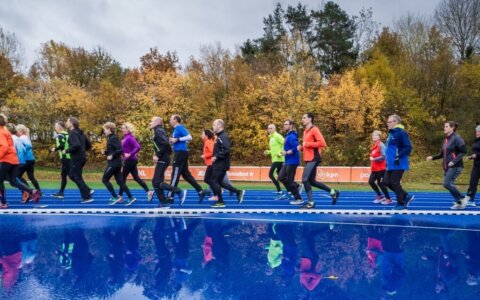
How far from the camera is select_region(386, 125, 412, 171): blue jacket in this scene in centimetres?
923

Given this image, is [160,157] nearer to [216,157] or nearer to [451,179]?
[216,157]

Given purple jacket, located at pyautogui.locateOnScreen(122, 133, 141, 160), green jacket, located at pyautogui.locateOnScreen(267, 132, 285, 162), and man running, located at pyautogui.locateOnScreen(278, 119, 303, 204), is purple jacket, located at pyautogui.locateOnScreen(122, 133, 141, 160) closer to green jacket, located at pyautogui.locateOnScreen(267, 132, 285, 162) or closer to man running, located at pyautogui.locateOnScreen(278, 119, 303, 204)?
man running, located at pyautogui.locateOnScreen(278, 119, 303, 204)

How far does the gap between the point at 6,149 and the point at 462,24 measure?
42.6m

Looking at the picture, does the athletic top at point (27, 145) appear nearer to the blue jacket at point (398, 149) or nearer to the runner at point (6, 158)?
the runner at point (6, 158)

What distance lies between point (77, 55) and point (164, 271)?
5146cm

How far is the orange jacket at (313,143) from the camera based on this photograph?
9.21m

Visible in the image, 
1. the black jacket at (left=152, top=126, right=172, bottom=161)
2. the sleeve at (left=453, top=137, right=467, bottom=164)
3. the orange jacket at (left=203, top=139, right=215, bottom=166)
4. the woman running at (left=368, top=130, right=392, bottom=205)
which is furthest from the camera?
the orange jacket at (left=203, top=139, right=215, bottom=166)

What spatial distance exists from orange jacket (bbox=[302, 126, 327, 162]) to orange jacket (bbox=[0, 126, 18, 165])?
6.47 meters

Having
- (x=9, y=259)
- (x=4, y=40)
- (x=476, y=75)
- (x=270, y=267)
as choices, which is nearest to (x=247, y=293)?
(x=270, y=267)

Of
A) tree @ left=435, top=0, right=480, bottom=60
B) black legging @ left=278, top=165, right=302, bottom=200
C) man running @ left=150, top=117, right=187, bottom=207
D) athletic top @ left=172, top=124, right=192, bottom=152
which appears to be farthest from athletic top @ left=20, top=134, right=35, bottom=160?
tree @ left=435, top=0, right=480, bottom=60

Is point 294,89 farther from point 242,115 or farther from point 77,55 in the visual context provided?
point 77,55

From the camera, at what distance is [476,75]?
36000 mm

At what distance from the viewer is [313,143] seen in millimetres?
9250

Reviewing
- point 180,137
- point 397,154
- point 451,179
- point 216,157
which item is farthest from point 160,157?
point 451,179
